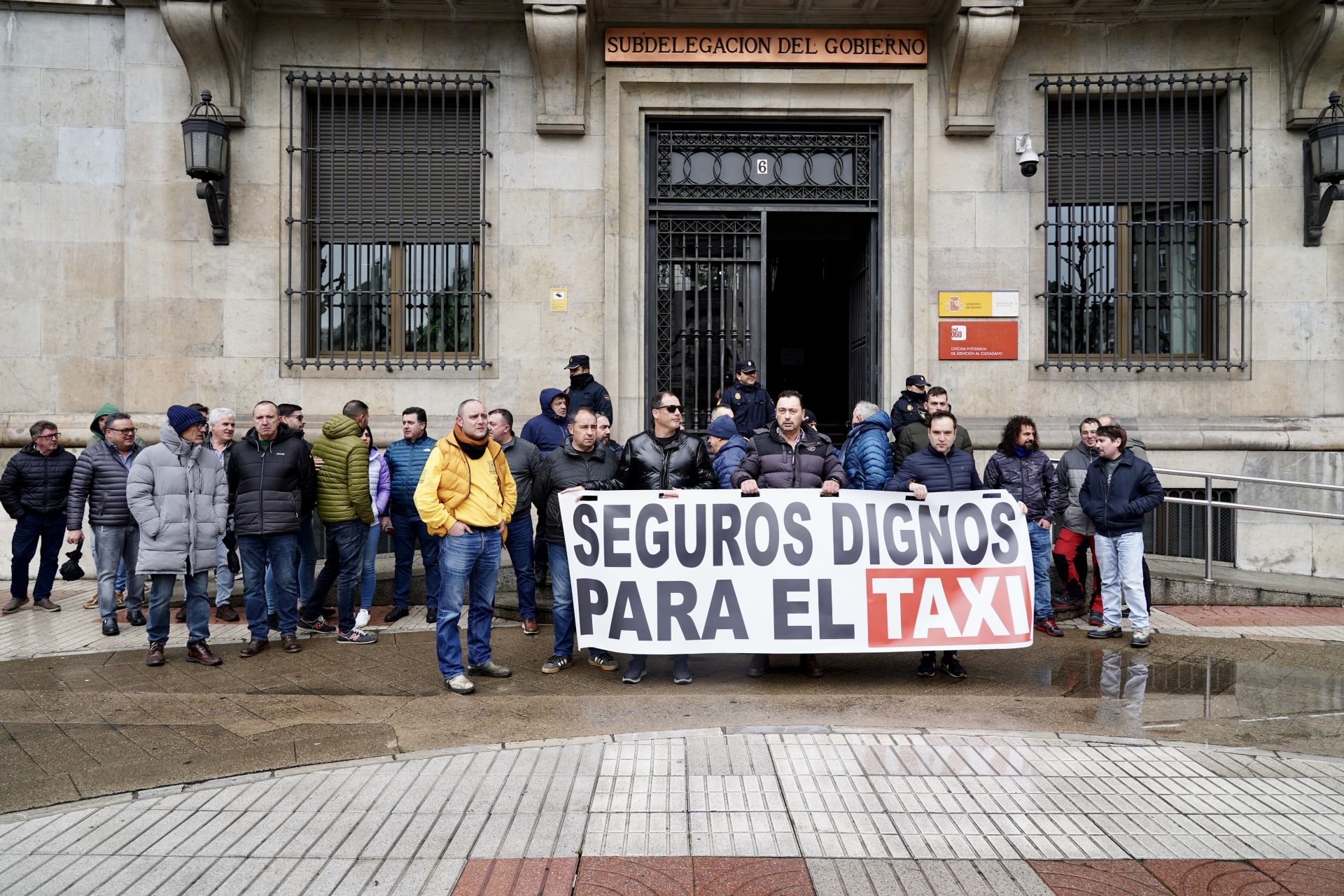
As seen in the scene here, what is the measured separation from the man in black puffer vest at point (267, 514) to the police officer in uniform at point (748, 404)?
4276mm

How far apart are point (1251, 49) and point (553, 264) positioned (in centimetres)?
837

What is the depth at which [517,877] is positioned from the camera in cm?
381

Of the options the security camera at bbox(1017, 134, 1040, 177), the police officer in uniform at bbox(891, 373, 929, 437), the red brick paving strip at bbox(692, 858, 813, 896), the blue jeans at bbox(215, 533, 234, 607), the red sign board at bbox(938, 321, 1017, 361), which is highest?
the security camera at bbox(1017, 134, 1040, 177)

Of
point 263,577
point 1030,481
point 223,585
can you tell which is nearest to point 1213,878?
point 1030,481

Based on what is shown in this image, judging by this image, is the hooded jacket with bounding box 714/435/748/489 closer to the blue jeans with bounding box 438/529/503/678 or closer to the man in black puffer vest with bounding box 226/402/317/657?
the blue jeans with bounding box 438/529/503/678

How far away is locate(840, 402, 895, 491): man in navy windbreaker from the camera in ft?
25.2

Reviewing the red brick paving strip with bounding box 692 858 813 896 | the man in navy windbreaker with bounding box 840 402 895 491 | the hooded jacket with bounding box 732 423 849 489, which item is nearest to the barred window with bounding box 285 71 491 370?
the man in navy windbreaker with bounding box 840 402 895 491

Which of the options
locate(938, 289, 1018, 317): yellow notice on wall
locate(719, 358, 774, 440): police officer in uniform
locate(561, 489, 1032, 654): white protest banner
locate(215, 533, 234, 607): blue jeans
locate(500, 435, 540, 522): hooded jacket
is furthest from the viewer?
locate(938, 289, 1018, 317): yellow notice on wall

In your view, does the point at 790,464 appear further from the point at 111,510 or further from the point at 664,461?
the point at 111,510

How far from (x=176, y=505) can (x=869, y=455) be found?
17.0 feet

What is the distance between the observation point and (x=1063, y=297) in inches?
457

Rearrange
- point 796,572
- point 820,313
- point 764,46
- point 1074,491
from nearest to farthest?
1. point 796,572
2. point 1074,491
3. point 764,46
4. point 820,313

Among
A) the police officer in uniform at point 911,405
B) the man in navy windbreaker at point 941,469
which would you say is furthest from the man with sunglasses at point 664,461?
the police officer in uniform at point 911,405

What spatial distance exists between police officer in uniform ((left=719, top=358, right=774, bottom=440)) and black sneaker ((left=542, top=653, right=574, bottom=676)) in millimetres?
3676
